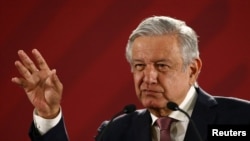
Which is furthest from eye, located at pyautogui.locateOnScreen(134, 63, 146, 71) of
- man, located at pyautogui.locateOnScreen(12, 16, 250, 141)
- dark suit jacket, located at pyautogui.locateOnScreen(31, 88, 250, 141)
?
dark suit jacket, located at pyautogui.locateOnScreen(31, 88, 250, 141)

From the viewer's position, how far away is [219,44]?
3352mm

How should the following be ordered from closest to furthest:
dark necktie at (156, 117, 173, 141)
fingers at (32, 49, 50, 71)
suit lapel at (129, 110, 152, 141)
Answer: fingers at (32, 49, 50, 71), dark necktie at (156, 117, 173, 141), suit lapel at (129, 110, 152, 141)

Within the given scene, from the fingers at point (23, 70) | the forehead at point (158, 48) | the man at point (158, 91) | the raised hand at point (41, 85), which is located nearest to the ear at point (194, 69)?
the man at point (158, 91)

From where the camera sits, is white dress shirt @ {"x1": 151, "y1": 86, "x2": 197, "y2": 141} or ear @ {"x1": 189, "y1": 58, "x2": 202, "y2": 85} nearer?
white dress shirt @ {"x1": 151, "y1": 86, "x2": 197, "y2": 141}

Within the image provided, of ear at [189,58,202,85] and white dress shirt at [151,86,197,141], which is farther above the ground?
ear at [189,58,202,85]

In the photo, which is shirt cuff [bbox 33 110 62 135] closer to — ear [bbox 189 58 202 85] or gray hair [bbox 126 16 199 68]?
gray hair [bbox 126 16 199 68]

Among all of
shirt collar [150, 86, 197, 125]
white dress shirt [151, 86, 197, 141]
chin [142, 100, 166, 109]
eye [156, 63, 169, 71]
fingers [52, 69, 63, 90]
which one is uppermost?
fingers [52, 69, 63, 90]

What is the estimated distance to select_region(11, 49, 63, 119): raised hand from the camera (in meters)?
2.21

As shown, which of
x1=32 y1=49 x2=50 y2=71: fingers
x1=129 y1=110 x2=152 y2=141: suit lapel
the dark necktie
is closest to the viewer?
x1=32 y1=49 x2=50 y2=71: fingers

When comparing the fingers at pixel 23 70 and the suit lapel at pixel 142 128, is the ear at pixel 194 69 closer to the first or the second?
the suit lapel at pixel 142 128

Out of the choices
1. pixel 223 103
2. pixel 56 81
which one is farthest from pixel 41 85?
pixel 223 103

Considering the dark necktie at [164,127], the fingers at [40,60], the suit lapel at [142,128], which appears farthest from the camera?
the suit lapel at [142,128]

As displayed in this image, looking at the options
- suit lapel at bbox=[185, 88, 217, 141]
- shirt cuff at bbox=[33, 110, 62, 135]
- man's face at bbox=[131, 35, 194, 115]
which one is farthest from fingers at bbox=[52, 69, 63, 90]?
suit lapel at bbox=[185, 88, 217, 141]

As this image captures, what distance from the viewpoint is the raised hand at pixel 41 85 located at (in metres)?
2.21
